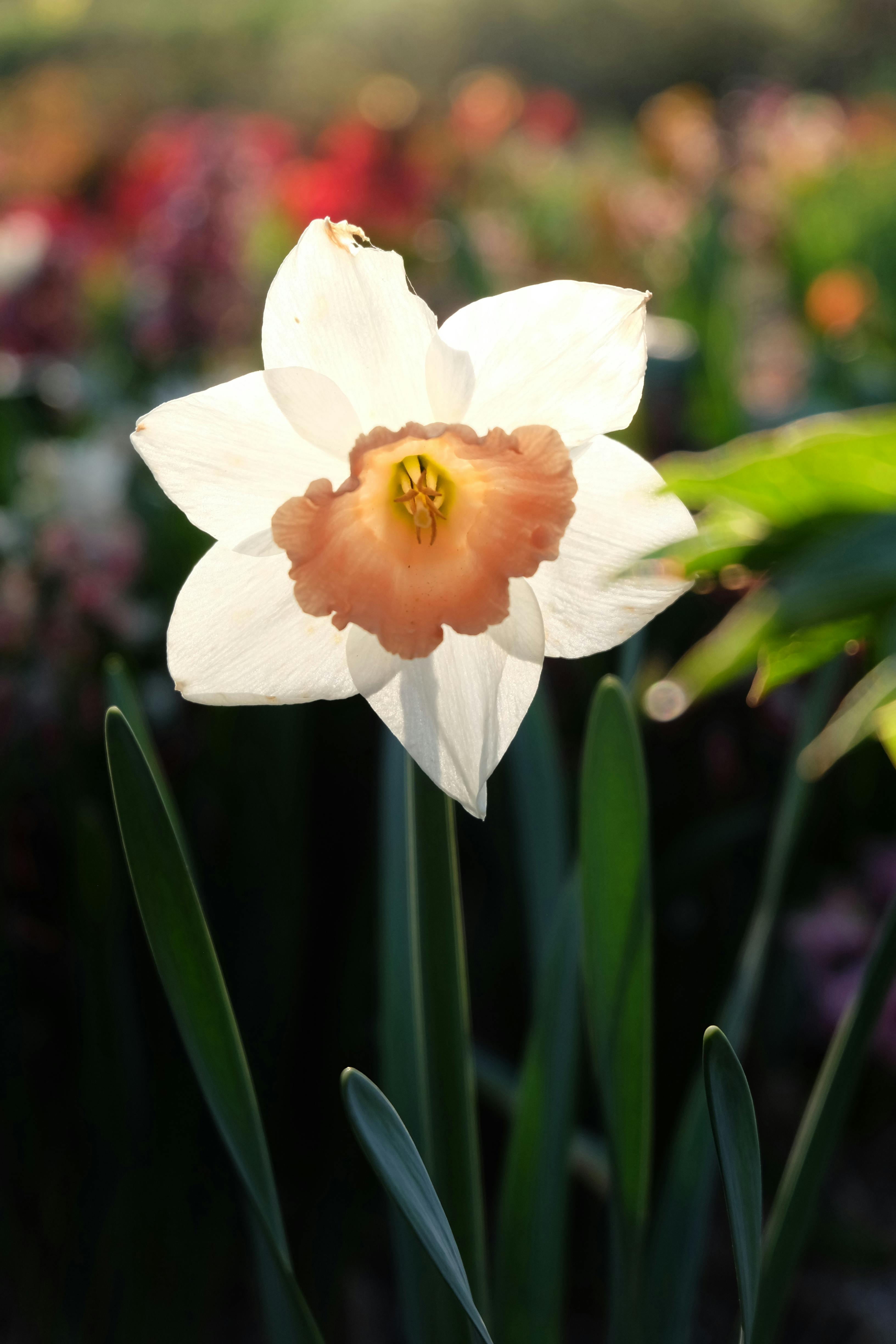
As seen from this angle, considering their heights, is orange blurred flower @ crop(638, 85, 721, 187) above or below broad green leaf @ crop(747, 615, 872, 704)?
above

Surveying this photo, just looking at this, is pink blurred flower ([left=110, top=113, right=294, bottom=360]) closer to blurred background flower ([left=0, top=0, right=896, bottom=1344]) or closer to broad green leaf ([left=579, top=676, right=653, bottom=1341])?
blurred background flower ([left=0, top=0, right=896, bottom=1344])

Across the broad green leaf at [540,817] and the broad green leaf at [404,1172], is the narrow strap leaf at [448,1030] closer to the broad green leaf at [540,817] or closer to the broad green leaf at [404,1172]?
the broad green leaf at [404,1172]

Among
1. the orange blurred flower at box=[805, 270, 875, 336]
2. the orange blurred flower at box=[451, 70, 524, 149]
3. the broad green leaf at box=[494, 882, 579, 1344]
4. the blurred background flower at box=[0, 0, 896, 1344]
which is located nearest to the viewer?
the broad green leaf at box=[494, 882, 579, 1344]

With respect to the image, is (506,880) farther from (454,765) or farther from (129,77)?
(129,77)

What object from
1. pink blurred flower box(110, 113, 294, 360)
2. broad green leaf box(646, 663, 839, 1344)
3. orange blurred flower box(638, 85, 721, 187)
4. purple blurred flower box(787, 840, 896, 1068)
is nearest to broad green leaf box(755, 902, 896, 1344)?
broad green leaf box(646, 663, 839, 1344)

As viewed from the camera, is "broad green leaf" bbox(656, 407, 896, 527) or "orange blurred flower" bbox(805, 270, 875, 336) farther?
"orange blurred flower" bbox(805, 270, 875, 336)

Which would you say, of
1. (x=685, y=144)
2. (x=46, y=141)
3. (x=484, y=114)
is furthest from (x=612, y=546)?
(x=46, y=141)

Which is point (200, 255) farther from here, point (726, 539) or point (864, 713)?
point (864, 713)
